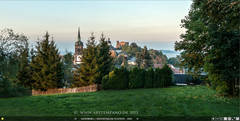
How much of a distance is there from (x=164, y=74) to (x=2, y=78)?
17324 millimetres

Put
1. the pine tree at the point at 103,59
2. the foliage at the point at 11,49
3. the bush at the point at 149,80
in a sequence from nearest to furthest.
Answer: the foliage at the point at 11,49 → the bush at the point at 149,80 → the pine tree at the point at 103,59

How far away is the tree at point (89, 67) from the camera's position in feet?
90.6

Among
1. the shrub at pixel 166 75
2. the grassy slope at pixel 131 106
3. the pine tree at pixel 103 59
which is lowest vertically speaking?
the grassy slope at pixel 131 106

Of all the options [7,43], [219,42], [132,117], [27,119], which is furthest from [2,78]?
[219,42]

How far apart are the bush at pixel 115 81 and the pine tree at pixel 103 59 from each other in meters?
5.12

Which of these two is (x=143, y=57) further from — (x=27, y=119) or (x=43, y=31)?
(x=27, y=119)

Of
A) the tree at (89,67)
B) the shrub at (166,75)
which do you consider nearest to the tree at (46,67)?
the tree at (89,67)

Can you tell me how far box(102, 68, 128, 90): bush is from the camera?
2256 cm

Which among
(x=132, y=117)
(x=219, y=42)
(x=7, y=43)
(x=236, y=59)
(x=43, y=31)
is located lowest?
(x=132, y=117)

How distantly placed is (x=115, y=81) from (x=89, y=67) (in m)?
6.71

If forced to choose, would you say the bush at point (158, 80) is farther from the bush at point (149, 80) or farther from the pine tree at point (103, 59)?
the pine tree at point (103, 59)

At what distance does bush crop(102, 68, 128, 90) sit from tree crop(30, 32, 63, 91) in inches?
327

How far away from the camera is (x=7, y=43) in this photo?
23625 mm

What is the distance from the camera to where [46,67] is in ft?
88.8
